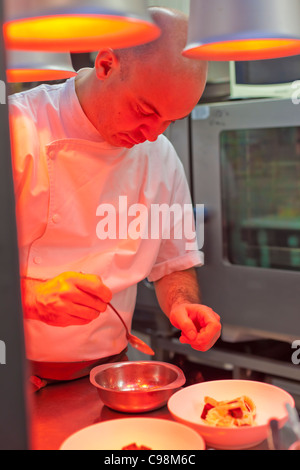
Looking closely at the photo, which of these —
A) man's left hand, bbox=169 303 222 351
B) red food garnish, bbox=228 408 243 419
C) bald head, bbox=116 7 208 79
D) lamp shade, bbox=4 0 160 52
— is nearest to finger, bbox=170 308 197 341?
man's left hand, bbox=169 303 222 351

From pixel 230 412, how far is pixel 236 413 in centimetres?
1

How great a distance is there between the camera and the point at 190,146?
2.51 metres

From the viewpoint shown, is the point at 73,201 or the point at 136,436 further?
the point at 73,201

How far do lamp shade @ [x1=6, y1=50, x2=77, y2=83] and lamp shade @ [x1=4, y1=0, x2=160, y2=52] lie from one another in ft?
1.23

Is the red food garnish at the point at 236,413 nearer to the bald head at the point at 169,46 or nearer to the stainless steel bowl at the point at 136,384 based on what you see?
the stainless steel bowl at the point at 136,384

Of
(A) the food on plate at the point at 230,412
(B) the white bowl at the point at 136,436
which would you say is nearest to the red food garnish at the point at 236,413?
(A) the food on plate at the point at 230,412

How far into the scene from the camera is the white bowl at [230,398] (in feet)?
3.02

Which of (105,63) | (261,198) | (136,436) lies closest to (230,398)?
(136,436)

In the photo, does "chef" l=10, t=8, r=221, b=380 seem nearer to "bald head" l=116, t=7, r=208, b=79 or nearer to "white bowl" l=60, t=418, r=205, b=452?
"bald head" l=116, t=7, r=208, b=79

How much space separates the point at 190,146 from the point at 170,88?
1.24m

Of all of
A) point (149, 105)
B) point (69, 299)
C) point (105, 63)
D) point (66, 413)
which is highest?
point (105, 63)

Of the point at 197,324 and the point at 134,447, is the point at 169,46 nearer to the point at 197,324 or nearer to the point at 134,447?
the point at 197,324

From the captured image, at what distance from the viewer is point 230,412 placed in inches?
39.4

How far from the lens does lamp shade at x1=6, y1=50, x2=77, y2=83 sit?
1396 millimetres
